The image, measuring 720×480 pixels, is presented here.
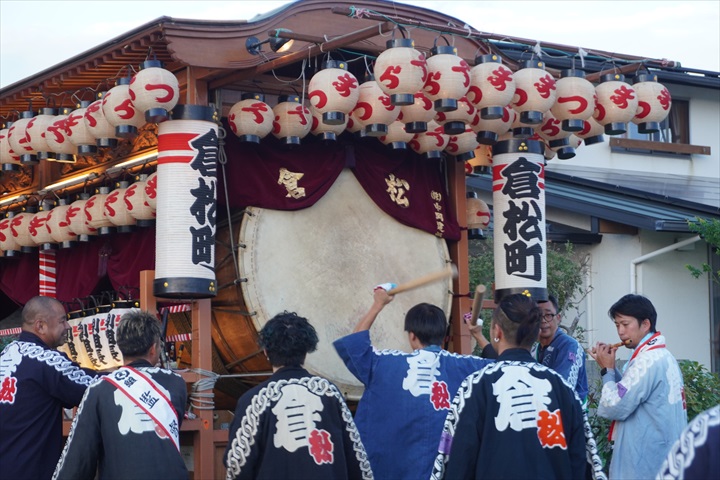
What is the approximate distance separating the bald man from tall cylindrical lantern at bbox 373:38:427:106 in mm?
2583

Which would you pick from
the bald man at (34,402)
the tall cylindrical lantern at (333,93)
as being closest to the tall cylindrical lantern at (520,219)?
the tall cylindrical lantern at (333,93)

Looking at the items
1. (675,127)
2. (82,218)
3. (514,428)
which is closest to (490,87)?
(514,428)

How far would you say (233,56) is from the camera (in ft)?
24.4

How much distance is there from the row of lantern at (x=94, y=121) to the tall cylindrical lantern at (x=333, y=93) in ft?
3.14

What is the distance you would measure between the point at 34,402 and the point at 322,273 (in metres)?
2.67

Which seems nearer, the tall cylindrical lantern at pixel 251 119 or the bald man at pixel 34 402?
the bald man at pixel 34 402

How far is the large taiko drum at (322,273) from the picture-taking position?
790 cm

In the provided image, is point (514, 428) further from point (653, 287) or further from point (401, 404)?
point (653, 287)

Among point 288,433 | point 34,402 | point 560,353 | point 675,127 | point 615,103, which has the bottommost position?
point 288,433

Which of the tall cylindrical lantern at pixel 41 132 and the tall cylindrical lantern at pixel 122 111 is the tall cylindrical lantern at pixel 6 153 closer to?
the tall cylindrical lantern at pixel 41 132

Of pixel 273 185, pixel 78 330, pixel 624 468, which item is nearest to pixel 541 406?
pixel 624 468

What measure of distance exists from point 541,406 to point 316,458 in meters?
1.15

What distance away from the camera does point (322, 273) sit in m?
8.22

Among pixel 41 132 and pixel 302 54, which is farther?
pixel 41 132
